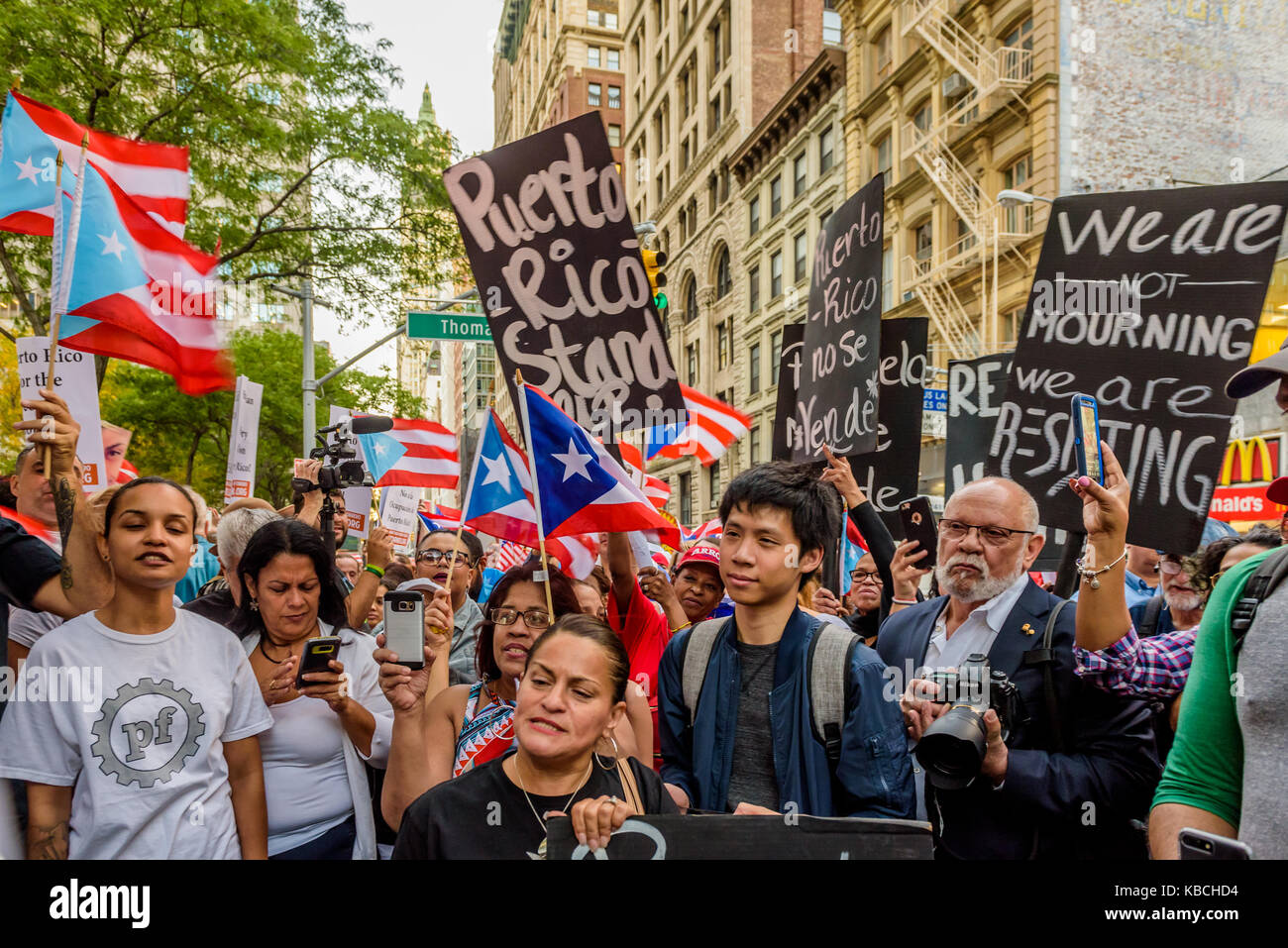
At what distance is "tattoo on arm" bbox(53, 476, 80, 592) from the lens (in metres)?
2.88

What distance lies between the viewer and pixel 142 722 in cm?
267

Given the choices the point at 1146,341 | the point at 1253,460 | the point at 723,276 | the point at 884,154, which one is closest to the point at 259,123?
the point at 1146,341

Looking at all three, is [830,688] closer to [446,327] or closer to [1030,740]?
[1030,740]

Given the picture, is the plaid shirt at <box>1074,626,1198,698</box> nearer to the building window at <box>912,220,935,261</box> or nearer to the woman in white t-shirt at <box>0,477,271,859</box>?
the woman in white t-shirt at <box>0,477,271,859</box>

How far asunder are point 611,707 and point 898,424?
12.4 ft

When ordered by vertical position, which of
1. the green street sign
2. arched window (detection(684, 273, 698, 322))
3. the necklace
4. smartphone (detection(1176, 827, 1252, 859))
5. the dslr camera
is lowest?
the necklace

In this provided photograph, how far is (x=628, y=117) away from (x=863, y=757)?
188 feet

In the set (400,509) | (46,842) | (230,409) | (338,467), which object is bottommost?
(46,842)

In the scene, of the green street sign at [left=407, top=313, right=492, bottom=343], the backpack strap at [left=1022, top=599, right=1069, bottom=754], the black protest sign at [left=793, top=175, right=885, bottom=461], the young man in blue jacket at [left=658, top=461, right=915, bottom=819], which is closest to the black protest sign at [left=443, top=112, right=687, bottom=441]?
the black protest sign at [left=793, top=175, right=885, bottom=461]

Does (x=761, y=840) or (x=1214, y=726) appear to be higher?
(x=1214, y=726)

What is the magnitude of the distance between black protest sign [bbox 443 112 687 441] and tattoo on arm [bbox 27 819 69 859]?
268 cm

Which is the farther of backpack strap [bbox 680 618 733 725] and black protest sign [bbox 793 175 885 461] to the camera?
black protest sign [bbox 793 175 885 461]

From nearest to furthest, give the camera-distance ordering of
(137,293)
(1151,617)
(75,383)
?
(137,293) → (75,383) → (1151,617)
